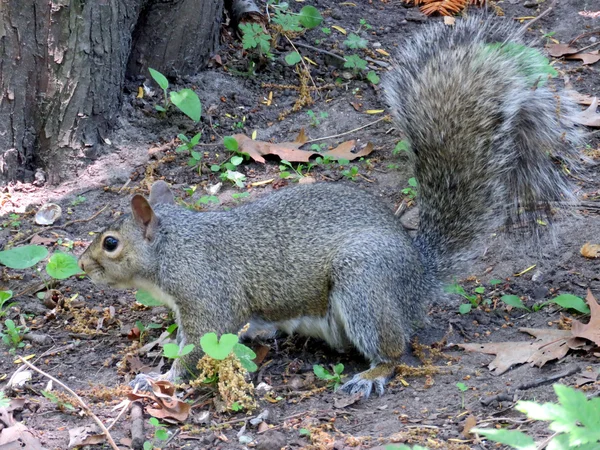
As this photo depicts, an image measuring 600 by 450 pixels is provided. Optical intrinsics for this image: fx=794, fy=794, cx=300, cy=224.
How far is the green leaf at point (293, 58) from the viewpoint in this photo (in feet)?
20.7

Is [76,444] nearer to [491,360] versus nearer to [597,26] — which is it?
[491,360]

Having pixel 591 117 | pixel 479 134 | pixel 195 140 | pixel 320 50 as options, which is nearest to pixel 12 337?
pixel 195 140

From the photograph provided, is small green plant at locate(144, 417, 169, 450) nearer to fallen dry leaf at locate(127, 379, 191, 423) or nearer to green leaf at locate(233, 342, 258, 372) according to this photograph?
fallen dry leaf at locate(127, 379, 191, 423)

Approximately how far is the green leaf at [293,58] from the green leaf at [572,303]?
123 inches

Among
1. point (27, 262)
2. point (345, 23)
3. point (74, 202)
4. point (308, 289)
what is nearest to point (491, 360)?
point (308, 289)

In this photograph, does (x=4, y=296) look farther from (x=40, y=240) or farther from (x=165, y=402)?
(x=165, y=402)

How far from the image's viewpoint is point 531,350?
12.2 feet

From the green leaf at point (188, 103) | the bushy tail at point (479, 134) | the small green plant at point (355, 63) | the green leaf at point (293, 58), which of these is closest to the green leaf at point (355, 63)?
the small green plant at point (355, 63)

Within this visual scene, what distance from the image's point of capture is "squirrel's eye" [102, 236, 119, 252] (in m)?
3.99

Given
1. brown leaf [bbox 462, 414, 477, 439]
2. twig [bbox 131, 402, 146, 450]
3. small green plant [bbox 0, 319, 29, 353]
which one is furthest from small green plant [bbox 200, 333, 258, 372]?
small green plant [bbox 0, 319, 29, 353]

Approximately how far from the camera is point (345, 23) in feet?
23.1

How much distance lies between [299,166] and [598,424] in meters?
3.94

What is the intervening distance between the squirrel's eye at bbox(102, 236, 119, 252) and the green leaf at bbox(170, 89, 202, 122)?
1.73 meters

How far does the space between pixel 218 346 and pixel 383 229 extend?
1.08 meters
